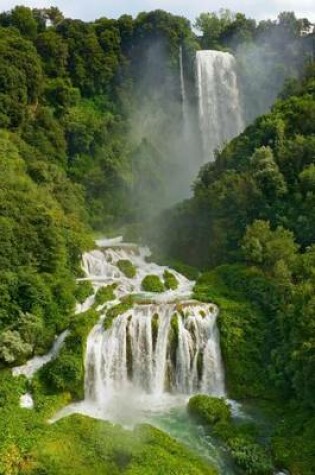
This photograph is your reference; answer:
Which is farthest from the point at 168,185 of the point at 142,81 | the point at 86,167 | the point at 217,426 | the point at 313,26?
the point at 217,426

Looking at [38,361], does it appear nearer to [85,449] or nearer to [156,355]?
[156,355]

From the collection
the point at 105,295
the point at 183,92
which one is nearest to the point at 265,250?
the point at 105,295

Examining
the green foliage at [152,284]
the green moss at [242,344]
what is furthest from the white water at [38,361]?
the green moss at [242,344]

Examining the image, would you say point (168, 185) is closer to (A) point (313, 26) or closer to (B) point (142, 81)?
(B) point (142, 81)

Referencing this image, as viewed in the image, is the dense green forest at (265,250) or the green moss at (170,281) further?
the green moss at (170,281)

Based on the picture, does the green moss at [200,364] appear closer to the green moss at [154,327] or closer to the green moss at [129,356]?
the green moss at [154,327]

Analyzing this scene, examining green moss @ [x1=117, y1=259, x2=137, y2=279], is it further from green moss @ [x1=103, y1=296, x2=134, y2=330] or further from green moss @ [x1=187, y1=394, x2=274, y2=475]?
green moss @ [x1=187, y1=394, x2=274, y2=475]
